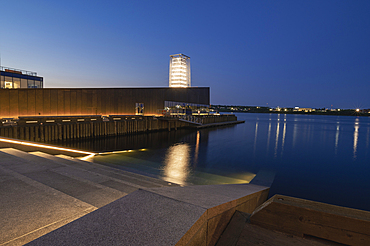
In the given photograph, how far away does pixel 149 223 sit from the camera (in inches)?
91.2

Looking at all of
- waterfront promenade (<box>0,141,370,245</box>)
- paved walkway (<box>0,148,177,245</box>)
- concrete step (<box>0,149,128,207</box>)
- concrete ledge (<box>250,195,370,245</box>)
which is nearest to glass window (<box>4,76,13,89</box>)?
concrete step (<box>0,149,128,207</box>)

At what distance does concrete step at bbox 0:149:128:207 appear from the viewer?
3924mm

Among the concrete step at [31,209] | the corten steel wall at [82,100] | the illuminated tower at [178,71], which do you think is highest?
the illuminated tower at [178,71]

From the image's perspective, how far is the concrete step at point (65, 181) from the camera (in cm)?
392

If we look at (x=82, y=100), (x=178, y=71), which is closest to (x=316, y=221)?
(x=82, y=100)

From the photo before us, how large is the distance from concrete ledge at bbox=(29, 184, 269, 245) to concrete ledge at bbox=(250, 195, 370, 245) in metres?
0.63

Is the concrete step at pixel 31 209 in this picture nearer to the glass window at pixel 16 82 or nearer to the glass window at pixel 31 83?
the glass window at pixel 16 82

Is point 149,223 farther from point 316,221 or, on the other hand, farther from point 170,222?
point 316,221

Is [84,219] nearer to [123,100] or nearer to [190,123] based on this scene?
[123,100]

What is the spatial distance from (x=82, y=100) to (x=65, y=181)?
30.8 m

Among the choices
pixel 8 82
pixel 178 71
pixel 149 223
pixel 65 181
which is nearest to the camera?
pixel 149 223

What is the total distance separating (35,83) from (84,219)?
56695 millimetres

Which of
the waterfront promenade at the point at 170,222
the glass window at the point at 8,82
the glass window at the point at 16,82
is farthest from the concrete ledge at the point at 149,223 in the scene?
the glass window at the point at 16,82

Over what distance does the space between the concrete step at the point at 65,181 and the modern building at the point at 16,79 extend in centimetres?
4406
